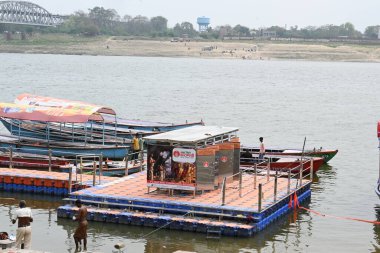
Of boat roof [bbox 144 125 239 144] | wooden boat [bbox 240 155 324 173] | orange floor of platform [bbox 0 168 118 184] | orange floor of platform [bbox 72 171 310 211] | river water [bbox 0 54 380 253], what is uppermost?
boat roof [bbox 144 125 239 144]

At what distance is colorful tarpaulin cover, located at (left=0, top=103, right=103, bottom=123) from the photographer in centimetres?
3912

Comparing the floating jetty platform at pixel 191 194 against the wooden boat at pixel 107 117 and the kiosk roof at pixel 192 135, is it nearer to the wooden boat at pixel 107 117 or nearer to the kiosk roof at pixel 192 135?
the kiosk roof at pixel 192 135

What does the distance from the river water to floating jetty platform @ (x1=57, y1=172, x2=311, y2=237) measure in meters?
0.33

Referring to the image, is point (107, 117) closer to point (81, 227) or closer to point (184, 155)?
point (184, 155)

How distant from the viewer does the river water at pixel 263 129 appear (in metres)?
27.6

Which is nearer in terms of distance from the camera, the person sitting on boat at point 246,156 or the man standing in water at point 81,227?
the man standing in water at point 81,227

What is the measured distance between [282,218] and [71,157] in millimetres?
12989

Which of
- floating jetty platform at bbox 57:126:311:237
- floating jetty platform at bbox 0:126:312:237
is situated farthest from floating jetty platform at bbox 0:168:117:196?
floating jetty platform at bbox 57:126:311:237

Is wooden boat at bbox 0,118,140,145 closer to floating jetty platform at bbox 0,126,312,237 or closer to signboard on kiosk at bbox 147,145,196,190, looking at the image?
floating jetty platform at bbox 0,126,312,237

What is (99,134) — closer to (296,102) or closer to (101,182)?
(101,182)

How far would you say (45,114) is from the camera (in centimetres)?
3938

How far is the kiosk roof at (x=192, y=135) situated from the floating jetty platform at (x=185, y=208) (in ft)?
6.37

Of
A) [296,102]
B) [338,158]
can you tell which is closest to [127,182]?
[338,158]

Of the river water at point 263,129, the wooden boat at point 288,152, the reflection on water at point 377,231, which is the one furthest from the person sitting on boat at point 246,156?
the reflection on water at point 377,231
